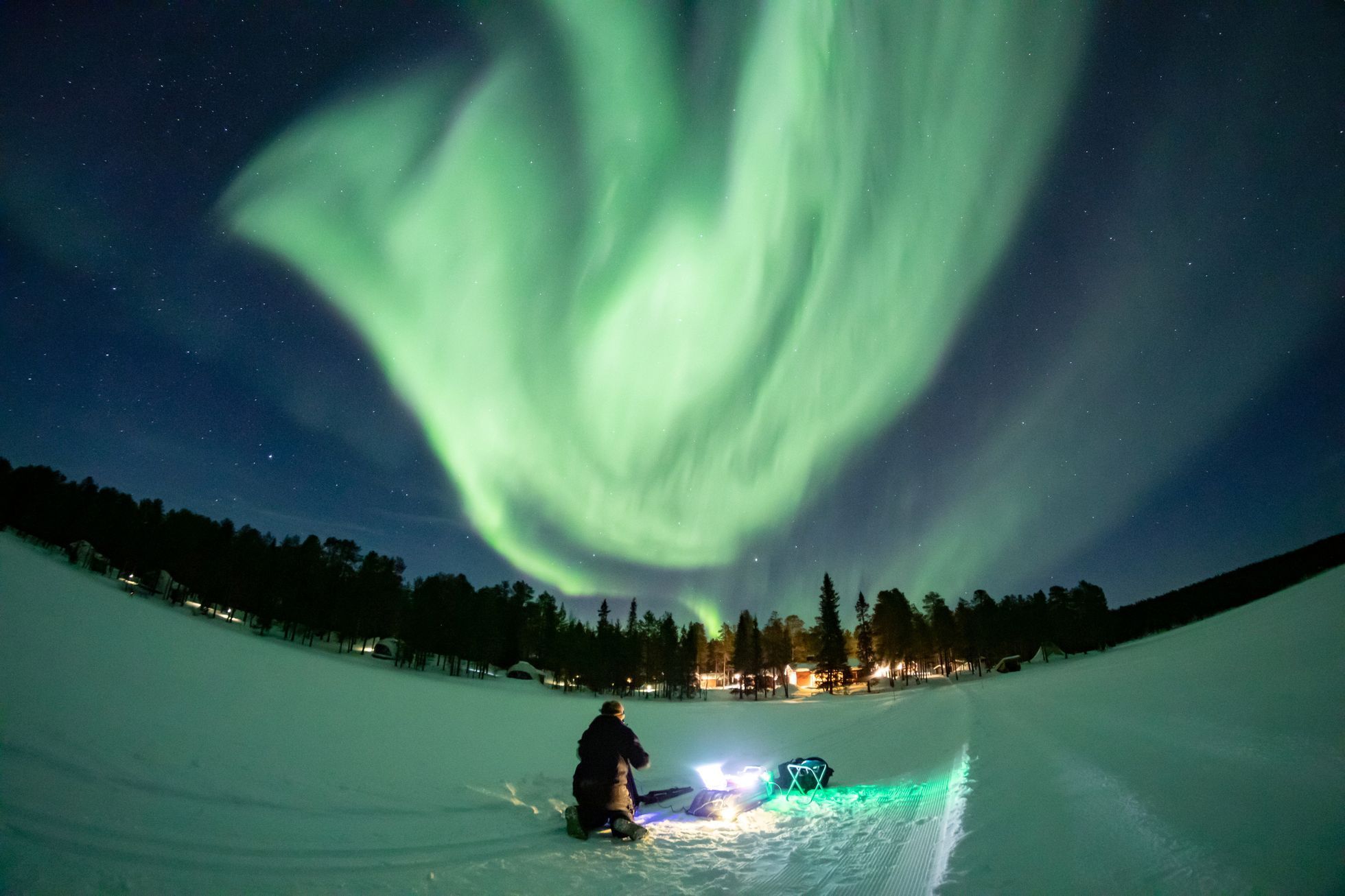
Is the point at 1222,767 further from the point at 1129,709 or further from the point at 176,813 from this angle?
the point at 176,813

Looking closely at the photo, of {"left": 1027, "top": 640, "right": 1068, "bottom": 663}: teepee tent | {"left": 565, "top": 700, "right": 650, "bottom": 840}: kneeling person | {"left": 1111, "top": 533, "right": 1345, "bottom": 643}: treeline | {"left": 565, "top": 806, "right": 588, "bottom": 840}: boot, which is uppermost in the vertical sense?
{"left": 1111, "top": 533, "right": 1345, "bottom": 643}: treeline

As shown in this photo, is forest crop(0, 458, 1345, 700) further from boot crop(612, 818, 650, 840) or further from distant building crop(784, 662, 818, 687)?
boot crop(612, 818, 650, 840)

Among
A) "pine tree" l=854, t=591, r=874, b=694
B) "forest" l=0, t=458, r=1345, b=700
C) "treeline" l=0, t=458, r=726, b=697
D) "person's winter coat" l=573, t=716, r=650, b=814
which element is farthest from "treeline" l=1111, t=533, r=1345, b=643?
"person's winter coat" l=573, t=716, r=650, b=814

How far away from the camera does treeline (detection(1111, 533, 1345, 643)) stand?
80.3 m

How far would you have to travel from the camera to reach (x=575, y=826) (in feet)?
21.8

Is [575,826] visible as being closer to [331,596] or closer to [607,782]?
[607,782]

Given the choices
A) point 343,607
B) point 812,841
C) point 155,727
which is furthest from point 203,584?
point 812,841

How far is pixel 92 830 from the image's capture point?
4992mm

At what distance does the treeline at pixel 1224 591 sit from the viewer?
8031cm


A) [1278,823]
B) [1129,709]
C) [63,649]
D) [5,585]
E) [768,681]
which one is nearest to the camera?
[1278,823]

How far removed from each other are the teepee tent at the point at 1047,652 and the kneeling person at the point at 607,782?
92137mm

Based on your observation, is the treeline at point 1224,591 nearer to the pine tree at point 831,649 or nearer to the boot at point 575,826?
the pine tree at point 831,649

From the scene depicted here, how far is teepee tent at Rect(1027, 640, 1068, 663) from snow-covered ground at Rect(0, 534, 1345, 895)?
76.0 meters

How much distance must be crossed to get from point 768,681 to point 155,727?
86387mm
